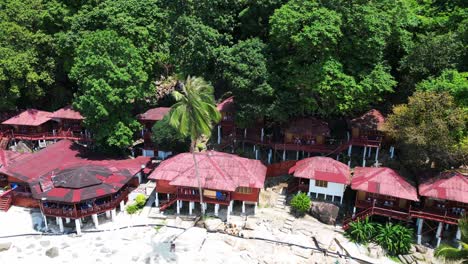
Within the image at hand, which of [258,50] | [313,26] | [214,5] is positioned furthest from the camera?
[214,5]

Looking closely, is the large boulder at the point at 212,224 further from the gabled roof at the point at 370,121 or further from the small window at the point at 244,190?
the gabled roof at the point at 370,121

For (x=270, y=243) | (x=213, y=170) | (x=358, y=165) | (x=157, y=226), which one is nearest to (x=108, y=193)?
(x=157, y=226)

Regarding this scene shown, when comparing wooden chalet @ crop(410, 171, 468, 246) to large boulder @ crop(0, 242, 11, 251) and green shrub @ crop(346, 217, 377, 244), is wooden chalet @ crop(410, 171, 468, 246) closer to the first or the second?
green shrub @ crop(346, 217, 377, 244)

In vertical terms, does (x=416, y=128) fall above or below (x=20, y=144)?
above

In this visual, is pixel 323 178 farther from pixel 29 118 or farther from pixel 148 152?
pixel 29 118

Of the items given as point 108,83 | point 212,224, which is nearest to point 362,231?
point 212,224

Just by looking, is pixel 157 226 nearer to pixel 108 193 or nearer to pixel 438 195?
pixel 108 193

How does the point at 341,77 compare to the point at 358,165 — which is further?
the point at 358,165

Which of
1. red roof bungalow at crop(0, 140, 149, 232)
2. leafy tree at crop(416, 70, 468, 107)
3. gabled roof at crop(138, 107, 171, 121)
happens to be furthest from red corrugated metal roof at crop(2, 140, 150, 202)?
leafy tree at crop(416, 70, 468, 107)
